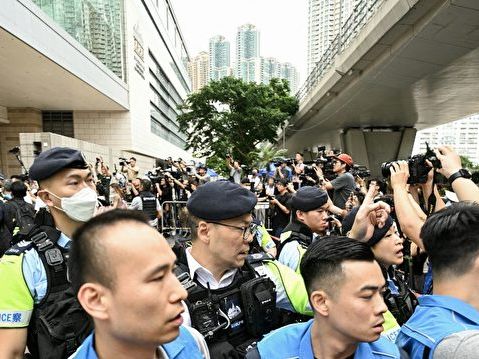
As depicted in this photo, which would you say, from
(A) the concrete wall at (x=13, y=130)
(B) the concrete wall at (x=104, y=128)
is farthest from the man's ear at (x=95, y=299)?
(B) the concrete wall at (x=104, y=128)

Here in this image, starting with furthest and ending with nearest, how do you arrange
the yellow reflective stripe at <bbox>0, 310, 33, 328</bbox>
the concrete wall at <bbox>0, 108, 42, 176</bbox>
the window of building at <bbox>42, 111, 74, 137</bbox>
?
the window of building at <bbox>42, 111, 74, 137</bbox>, the concrete wall at <bbox>0, 108, 42, 176</bbox>, the yellow reflective stripe at <bbox>0, 310, 33, 328</bbox>

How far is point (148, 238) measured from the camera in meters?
1.13

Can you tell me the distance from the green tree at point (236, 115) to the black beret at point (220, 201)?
71.1ft

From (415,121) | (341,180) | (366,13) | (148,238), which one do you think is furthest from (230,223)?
(415,121)

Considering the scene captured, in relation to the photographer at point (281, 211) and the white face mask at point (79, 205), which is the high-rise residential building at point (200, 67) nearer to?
the photographer at point (281, 211)

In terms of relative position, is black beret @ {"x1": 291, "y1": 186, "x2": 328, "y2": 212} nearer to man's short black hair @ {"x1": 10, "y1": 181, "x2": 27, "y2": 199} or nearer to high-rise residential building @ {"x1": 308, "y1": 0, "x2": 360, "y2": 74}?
man's short black hair @ {"x1": 10, "y1": 181, "x2": 27, "y2": 199}

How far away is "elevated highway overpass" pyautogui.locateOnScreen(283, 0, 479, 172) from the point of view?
837 centimetres

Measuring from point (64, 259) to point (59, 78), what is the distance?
14.1m

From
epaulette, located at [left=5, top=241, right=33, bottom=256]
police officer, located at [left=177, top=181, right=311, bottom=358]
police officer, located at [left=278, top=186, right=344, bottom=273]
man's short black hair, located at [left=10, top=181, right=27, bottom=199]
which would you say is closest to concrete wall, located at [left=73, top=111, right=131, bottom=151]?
man's short black hair, located at [left=10, top=181, right=27, bottom=199]

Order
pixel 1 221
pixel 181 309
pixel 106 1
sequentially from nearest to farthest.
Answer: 1. pixel 181 309
2. pixel 1 221
3. pixel 106 1

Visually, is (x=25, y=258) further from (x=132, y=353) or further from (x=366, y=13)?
(x=366, y=13)

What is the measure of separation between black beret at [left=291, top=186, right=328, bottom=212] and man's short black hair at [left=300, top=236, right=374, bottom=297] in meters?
1.33

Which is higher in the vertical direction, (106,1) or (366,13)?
(106,1)

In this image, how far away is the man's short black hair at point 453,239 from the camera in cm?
142
